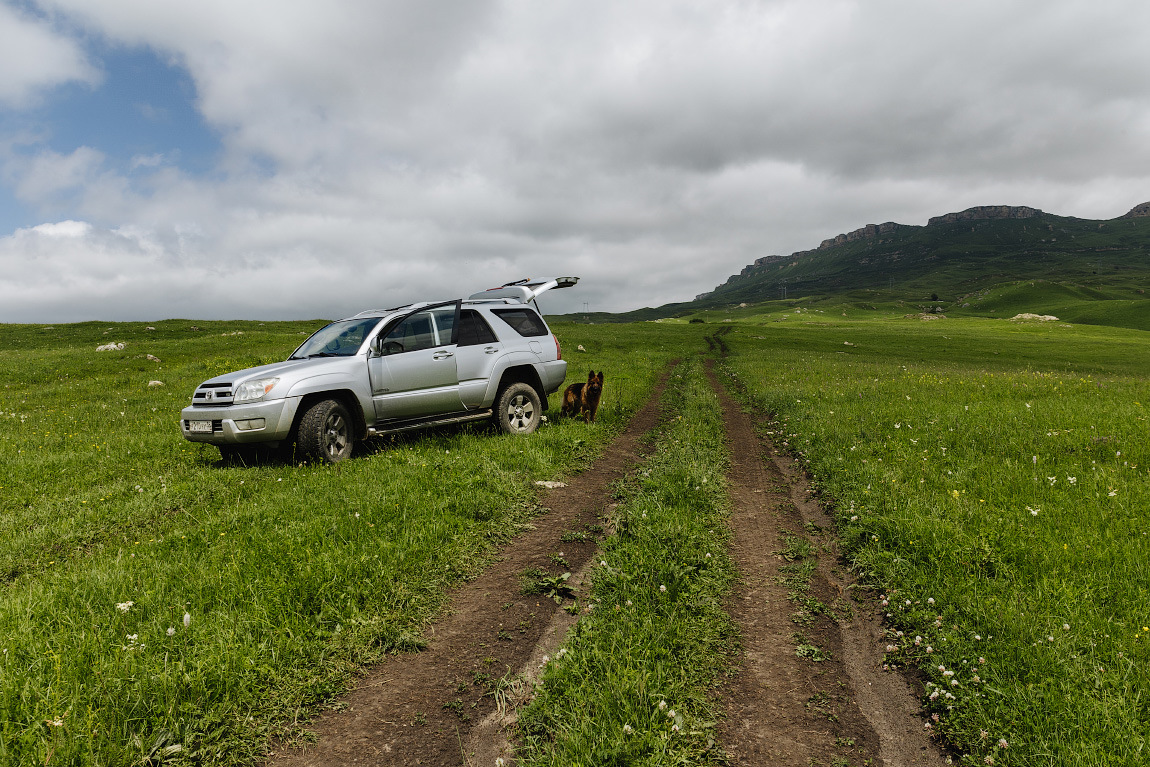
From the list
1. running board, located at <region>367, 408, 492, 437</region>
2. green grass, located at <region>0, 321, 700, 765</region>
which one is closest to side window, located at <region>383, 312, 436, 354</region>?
running board, located at <region>367, 408, 492, 437</region>

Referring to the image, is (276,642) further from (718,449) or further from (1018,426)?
(1018,426)

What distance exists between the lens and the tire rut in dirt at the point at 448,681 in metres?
3.36

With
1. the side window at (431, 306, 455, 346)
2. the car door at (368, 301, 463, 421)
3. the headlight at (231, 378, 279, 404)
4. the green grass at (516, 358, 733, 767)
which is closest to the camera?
the green grass at (516, 358, 733, 767)

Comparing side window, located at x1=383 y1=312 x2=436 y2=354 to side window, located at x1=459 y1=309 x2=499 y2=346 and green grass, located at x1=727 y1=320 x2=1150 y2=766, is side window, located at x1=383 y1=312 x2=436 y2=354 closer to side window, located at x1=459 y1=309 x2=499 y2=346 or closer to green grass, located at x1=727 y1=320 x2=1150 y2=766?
side window, located at x1=459 y1=309 x2=499 y2=346

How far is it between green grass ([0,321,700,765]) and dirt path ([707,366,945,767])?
9.03 feet

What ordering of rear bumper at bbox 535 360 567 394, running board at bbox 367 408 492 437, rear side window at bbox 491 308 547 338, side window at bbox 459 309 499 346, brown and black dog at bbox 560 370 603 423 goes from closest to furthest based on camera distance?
running board at bbox 367 408 492 437, side window at bbox 459 309 499 346, rear side window at bbox 491 308 547 338, rear bumper at bbox 535 360 567 394, brown and black dog at bbox 560 370 603 423

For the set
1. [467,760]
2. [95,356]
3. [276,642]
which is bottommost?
[467,760]

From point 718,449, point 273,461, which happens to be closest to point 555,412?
point 718,449

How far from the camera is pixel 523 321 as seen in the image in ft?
41.3

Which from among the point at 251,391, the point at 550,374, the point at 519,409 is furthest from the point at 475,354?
the point at 251,391

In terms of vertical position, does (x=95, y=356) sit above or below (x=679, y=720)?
above

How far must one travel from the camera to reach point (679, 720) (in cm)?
333

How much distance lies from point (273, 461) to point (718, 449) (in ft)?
27.7

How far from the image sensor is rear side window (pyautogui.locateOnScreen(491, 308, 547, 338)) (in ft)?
40.2
